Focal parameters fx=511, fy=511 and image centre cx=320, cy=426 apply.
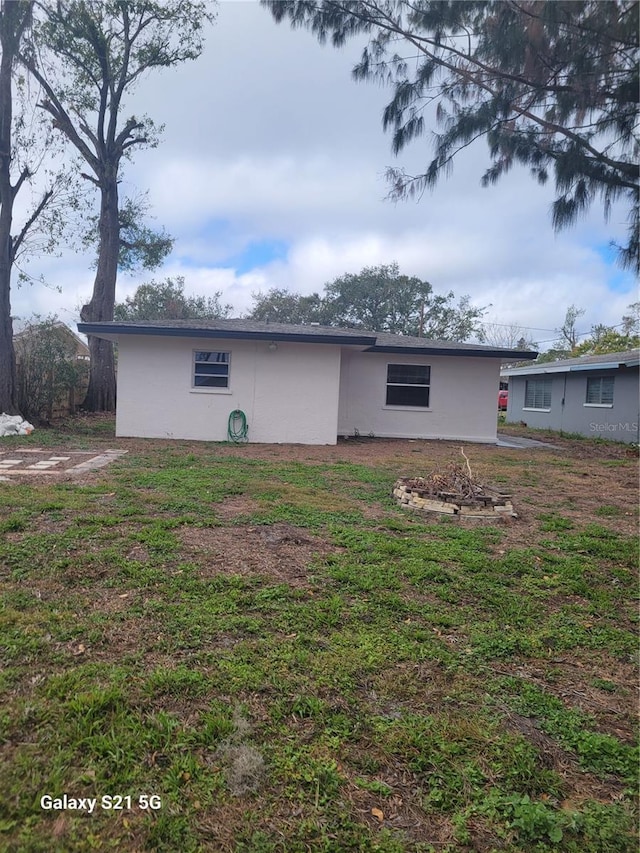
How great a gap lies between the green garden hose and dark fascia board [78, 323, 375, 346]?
163 cm

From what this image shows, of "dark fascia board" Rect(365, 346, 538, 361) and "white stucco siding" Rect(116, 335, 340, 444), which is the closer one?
"white stucco siding" Rect(116, 335, 340, 444)

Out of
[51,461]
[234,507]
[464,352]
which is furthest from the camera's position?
[464,352]

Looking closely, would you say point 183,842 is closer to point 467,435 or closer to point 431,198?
point 431,198

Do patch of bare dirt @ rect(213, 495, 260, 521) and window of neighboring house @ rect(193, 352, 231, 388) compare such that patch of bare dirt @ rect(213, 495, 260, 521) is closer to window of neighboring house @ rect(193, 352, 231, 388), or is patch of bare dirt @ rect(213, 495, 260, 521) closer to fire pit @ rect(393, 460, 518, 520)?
fire pit @ rect(393, 460, 518, 520)

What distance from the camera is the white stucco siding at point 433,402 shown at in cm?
1299

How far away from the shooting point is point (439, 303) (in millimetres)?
34625

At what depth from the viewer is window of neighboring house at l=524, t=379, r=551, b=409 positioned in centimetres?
1852

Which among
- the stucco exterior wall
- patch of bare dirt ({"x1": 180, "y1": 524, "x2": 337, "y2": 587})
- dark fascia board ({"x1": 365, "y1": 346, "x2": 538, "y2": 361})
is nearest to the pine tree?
patch of bare dirt ({"x1": 180, "y1": 524, "x2": 337, "y2": 587})

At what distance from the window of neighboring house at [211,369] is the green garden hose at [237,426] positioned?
0.66 metres

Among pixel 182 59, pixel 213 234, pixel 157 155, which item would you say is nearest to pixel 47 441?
pixel 157 155

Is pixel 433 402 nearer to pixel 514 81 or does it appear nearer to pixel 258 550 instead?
pixel 514 81

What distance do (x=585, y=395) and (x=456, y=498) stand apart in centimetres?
1292

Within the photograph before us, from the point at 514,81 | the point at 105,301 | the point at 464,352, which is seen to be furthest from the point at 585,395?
the point at 105,301

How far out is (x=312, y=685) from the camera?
228cm
